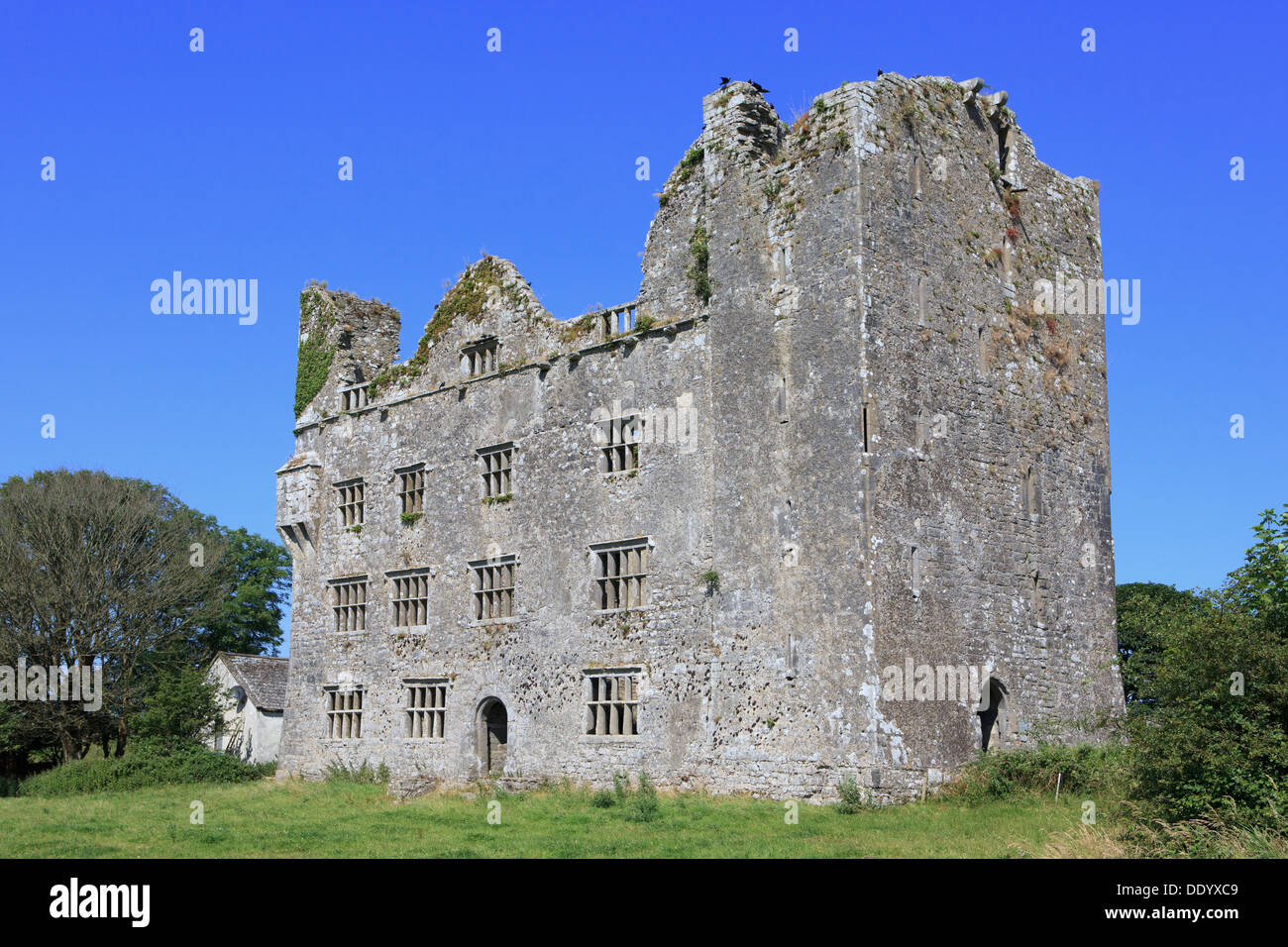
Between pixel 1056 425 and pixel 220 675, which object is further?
pixel 220 675

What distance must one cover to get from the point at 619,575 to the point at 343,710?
10.5 meters

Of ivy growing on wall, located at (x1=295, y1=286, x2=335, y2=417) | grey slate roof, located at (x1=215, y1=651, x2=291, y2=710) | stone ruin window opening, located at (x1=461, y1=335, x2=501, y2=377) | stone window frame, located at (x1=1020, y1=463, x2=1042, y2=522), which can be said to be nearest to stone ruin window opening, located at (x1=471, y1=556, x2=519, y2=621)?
stone ruin window opening, located at (x1=461, y1=335, x2=501, y2=377)

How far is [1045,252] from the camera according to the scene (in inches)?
1181

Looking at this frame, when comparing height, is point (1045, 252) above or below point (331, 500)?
above

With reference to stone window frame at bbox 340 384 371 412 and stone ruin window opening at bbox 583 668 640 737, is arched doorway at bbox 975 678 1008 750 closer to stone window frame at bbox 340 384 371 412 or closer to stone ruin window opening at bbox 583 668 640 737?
stone ruin window opening at bbox 583 668 640 737

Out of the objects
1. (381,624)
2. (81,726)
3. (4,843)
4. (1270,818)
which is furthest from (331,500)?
(1270,818)

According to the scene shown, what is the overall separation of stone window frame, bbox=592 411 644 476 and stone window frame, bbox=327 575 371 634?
8936 millimetres

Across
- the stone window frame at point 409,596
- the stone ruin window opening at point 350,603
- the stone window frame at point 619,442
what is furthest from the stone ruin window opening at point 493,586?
the stone ruin window opening at point 350,603

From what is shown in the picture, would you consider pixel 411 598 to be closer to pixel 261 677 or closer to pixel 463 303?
pixel 463 303

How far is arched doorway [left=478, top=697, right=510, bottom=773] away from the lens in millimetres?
30672

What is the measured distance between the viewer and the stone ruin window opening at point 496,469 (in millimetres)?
31172
